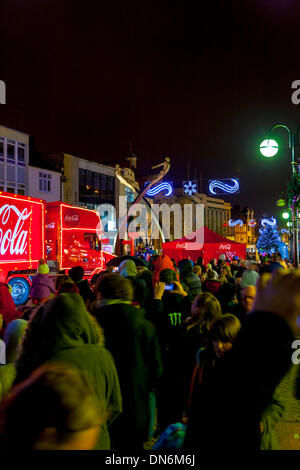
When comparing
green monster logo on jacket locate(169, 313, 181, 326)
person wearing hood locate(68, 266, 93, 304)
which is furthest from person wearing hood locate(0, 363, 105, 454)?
person wearing hood locate(68, 266, 93, 304)

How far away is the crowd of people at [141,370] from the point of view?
1180 mm

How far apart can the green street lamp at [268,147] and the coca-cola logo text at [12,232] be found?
8421 mm

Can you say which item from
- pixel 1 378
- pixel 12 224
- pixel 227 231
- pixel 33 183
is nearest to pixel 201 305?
pixel 1 378

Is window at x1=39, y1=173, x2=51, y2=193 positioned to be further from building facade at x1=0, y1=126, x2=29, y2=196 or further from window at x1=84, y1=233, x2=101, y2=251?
window at x1=84, y1=233, x2=101, y2=251

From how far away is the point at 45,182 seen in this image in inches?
1473

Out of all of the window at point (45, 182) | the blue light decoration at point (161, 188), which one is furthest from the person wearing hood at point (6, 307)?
the window at point (45, 182)

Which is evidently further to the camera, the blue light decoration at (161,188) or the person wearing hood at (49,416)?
the blue light decoration at (161,188)

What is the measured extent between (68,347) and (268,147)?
35.1 ft

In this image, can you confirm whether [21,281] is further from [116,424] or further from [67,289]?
[116,424]

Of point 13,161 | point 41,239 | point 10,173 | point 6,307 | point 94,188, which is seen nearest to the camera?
point 6,307

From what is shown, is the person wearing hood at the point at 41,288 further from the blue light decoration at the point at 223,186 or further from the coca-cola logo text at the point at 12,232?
the blue light decoration at the point at 223,186

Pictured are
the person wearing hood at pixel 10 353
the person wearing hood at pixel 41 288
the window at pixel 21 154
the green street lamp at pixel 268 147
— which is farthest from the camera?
the window at pixel 21 154

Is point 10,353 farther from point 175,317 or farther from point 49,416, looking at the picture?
point 175,317

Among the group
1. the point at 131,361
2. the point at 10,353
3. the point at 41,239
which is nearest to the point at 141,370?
the point at 131,361
